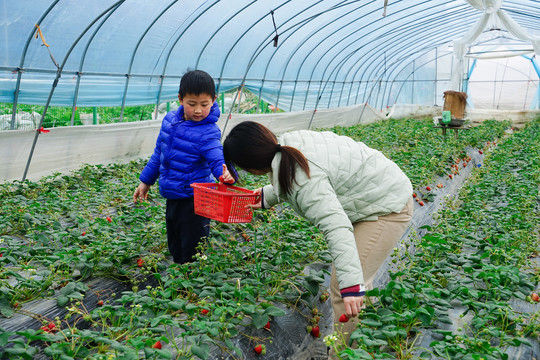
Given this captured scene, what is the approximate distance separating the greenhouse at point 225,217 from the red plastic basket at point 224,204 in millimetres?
13

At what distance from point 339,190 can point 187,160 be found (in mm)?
1148

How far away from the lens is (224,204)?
9.16 ft

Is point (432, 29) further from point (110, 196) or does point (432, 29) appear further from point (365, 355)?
point (365, 355)

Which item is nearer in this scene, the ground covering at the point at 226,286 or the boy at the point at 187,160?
the ground covering at the point at 226,286

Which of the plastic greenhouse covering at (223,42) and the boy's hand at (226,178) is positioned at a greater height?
the plastic greenhouse covering at (223,42)

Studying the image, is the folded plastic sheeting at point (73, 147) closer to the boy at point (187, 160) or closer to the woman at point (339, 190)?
the boy at point (187, 160)

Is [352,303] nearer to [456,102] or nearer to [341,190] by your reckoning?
[341,190]

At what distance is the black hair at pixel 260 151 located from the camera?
7.73 feet

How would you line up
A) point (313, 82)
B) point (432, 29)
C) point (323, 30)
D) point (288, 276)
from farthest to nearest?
point (432, 29)
point (313, 82)
point (323, 30)
point (288, 276)

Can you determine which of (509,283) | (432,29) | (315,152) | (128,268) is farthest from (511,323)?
(432,29)

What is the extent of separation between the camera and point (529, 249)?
12.1ft

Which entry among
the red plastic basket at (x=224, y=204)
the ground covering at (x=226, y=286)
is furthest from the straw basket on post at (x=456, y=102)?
the red plastic basket at (x=224, y=204)

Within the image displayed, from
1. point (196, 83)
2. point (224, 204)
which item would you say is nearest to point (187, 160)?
point (196, 83)

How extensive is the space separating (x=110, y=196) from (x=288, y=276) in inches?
104
